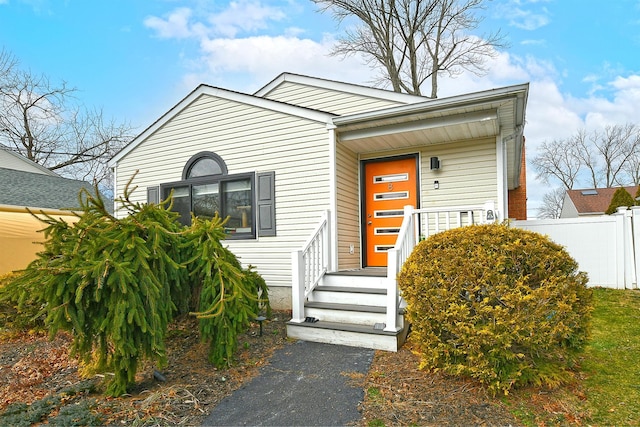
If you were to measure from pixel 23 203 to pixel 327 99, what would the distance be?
843 cm

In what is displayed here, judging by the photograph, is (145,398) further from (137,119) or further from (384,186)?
(137,119)

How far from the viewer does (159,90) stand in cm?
1353

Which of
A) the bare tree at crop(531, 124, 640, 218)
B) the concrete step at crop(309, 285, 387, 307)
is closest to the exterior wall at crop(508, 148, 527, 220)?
the concrete step at crop(309, 285, 387, 307)

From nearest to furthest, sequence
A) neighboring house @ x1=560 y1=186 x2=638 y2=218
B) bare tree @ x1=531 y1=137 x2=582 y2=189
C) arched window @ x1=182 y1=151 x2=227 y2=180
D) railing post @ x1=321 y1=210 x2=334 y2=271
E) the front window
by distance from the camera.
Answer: railing post @ x1=321 y1=210 x2=334 y2=271 < the front window < arched window @ x1=182 y1=151 x2=227 y2=180 < neighboring house @ x1=560 y1=186 x2=638 y2=218 < bare tree @ x1=531 y1=137 x2=582 y2=189

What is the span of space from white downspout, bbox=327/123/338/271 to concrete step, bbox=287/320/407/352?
1172mm

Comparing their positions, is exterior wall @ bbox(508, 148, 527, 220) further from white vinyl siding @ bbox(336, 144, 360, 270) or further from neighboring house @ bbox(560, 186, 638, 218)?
neighboring house @ bbox(560, 186, 638, 218)

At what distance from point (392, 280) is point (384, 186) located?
2672 millimetres

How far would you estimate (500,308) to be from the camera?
9.33ft

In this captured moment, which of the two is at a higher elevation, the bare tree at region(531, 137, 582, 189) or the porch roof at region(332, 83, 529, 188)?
the bare tree at region(531, 137, 582, 189)

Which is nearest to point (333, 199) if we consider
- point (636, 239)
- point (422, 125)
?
point (422, 125)

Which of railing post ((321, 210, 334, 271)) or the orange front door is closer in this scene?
railing post ((321, 210, 334, 271))

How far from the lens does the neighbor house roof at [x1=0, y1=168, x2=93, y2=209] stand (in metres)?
9.78

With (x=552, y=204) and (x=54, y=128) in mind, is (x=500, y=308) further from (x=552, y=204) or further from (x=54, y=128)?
(x=552, y=204)

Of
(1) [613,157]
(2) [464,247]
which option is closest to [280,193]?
(2) [464,247]
